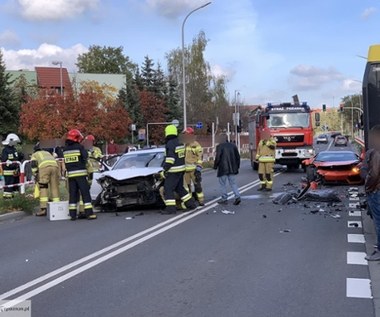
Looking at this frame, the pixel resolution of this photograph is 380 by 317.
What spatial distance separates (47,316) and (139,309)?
2.77 ft

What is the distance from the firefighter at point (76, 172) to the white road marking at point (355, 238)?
5362mm

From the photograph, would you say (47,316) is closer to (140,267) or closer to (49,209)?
(140,267)

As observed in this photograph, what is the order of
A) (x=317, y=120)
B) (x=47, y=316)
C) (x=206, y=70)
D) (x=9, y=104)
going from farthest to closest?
(x=206, y=70)
(x=9, y=104)
(x=317, y=120)
(x=47, y=316)

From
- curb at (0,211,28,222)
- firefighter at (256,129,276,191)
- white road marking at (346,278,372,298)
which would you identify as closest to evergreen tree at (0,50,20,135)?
firefighter at (256,129,276,191)

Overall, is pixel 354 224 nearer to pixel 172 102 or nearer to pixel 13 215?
pixel 13 215

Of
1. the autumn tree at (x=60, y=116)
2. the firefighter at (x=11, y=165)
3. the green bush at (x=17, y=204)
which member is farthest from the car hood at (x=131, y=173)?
the autumn tree at (x=60, y=116)

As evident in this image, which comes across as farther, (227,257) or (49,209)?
(49,209)

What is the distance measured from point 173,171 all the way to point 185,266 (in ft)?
16.1

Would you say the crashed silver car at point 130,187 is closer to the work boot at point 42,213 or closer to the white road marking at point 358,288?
the work boot at point 42,213

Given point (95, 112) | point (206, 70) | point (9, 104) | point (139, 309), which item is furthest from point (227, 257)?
point (206, 70)

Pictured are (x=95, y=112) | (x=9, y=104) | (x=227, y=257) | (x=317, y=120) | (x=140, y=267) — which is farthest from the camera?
(x=9, y=104)

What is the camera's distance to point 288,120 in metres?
24.2

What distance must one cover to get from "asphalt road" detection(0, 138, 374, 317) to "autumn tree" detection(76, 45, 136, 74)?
8354cm

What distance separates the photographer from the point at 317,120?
25359 millimetres
